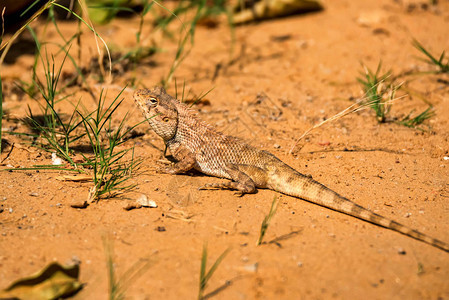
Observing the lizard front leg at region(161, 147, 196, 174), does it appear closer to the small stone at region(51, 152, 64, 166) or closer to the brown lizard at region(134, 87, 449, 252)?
the brown lizard at region(134, 87, 449, 252)

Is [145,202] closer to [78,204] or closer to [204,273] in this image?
[78,204]

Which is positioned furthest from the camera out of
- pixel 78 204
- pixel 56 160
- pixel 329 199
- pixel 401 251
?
pixel 56 160

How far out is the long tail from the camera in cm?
383

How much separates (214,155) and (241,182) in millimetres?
578

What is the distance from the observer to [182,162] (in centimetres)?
505

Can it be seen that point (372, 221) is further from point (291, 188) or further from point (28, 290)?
point (28, 290)

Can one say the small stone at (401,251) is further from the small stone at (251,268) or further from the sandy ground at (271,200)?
the small stone at (251,268)

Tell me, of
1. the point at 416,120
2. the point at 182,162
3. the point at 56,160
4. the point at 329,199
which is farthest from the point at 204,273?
the point at 416,120

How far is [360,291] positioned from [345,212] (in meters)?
1.04

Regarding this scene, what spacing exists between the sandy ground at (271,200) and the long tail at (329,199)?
8cm

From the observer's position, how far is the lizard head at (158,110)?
201 inches

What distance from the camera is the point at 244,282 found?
11.0 ft

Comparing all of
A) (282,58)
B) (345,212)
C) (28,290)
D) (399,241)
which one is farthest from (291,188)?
(282,58)

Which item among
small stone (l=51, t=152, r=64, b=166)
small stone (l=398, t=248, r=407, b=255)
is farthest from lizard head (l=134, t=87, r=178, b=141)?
small stone (l=398, t=248, r=407, b=255)
